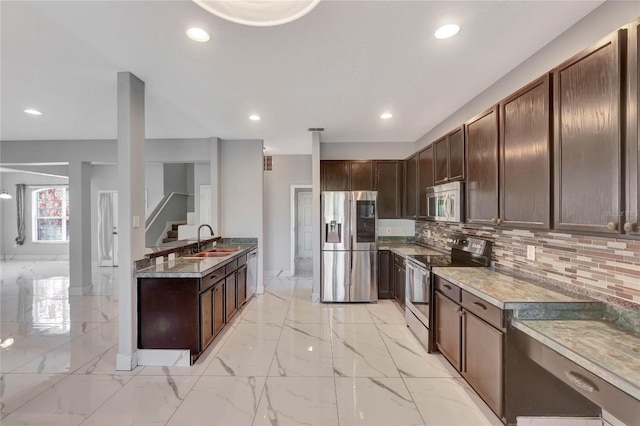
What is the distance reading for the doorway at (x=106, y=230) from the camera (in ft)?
24.3

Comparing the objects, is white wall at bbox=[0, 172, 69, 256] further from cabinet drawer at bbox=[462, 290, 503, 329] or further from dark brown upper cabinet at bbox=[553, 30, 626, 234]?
dark brown upper cabinet at bbox=[553, 30, 626, 234]

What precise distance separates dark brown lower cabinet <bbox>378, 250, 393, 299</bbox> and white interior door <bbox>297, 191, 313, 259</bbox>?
3614 mm

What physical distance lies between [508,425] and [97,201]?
9.19 metres

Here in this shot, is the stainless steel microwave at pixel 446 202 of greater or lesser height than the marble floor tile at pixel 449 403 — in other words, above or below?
above

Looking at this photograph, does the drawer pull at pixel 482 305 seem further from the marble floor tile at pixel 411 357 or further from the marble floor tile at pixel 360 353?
the marble floor tile at pixel 360 353

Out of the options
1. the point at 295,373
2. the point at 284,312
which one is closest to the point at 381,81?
the point at 295,373

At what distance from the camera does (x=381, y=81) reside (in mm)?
2707

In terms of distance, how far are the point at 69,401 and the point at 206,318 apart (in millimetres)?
1095

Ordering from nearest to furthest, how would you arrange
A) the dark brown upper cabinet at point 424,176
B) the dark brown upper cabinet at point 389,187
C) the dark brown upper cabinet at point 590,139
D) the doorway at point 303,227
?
the dark brown upper cabinet at point 590,139 < the dark brown upper cabinet at point 424,176 < the dark brown upper cabinet at point 389,187 < the doorway at point 303,227

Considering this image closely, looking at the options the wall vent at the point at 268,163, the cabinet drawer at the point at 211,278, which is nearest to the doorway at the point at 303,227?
the wall vent at the point at 268,163

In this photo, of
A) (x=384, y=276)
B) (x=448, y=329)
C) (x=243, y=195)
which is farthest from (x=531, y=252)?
(x=243, y=195)

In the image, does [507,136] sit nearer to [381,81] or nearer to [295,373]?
[381,81]

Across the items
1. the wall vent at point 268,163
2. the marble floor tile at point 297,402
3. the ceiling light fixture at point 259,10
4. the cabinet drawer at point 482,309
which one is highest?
the wall vent at point 268,163

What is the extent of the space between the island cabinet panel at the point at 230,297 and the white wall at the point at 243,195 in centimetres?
120
